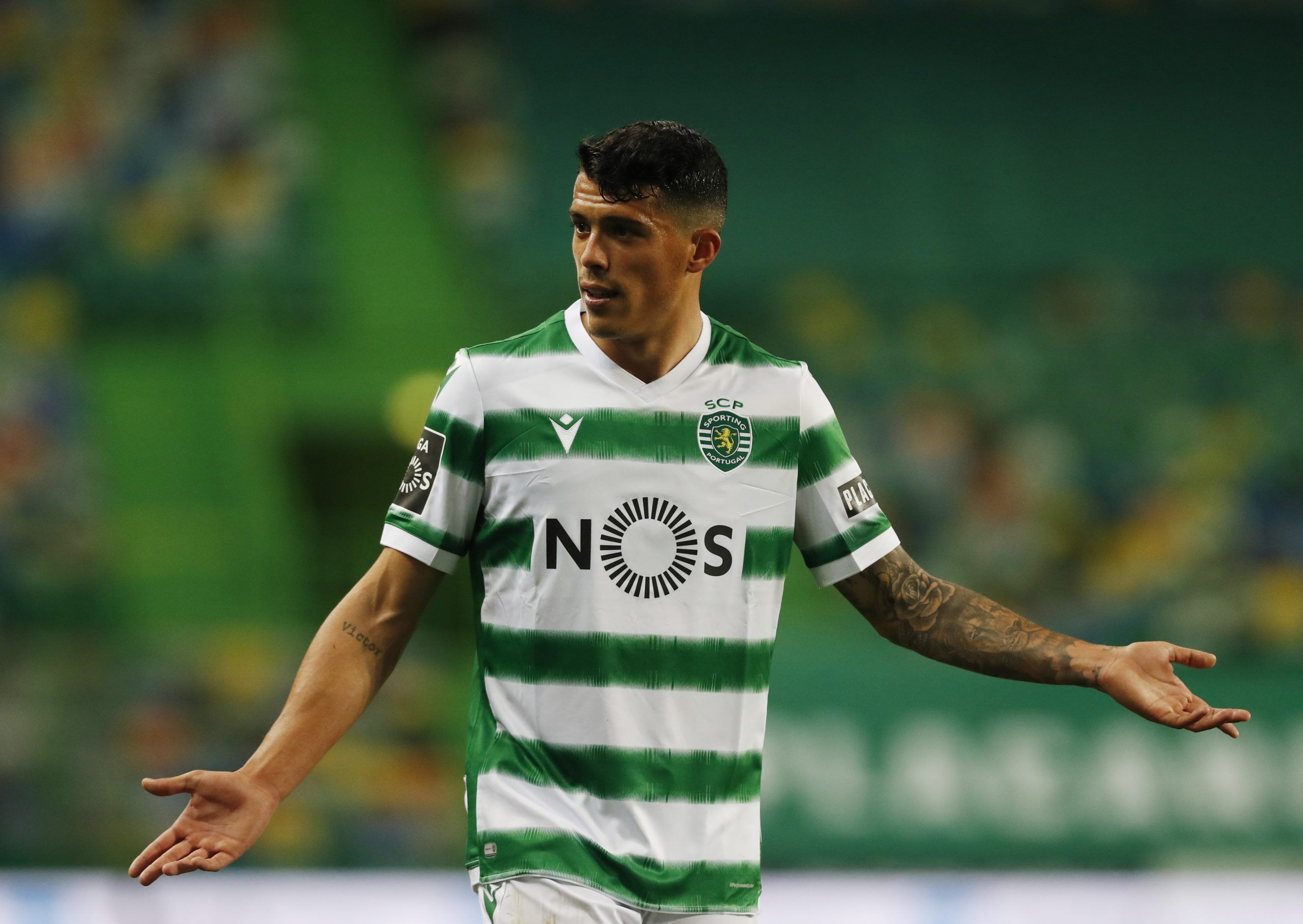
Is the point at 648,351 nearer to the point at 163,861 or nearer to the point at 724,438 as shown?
the point at 724,438

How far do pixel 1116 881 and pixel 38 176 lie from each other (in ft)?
25.5

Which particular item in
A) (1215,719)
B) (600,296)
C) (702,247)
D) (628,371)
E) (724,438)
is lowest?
(1215,719)

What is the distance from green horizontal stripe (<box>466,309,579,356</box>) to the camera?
2832 mm

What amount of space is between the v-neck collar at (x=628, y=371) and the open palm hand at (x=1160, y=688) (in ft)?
3.00

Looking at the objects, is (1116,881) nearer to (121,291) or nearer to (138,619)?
(138,619)

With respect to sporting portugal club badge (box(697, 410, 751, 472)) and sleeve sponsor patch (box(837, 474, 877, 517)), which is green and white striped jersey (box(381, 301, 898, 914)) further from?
sleeve sponsor patch (box(837, 474, 877, 517))

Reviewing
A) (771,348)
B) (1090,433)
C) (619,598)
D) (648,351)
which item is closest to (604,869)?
(619,598)

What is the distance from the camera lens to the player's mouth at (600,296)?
8.97 ft

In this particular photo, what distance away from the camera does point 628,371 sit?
9.26 ft

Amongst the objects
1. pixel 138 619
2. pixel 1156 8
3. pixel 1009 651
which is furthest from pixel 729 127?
pixel 1009 651

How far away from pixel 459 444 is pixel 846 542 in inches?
29.4

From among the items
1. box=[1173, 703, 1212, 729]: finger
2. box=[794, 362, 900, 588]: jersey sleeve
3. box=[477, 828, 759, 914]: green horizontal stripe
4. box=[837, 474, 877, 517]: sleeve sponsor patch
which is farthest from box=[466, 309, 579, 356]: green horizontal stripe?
box=[1173, 703, 1212, 729]: finger

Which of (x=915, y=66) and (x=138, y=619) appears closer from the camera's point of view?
(x=138, y=619)

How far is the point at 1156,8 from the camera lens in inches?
454
